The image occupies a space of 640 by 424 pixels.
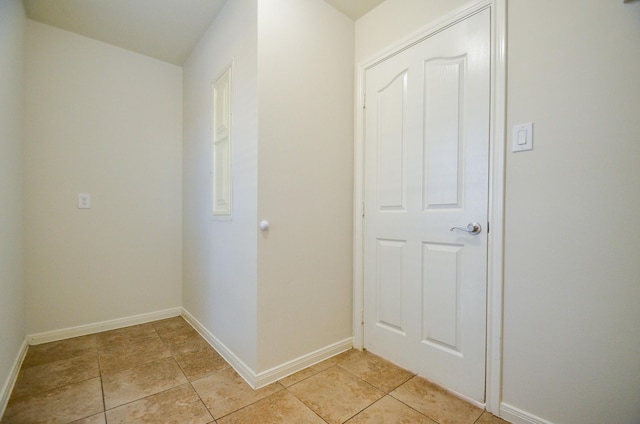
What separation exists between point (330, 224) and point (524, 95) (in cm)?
125

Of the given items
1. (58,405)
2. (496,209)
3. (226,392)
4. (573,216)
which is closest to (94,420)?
(58,405)

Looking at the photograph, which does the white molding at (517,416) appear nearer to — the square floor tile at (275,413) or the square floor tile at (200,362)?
the square floor tile at (275,413)

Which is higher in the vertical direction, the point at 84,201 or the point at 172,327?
the point at 84,201

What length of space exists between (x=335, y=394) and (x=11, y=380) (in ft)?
5.91

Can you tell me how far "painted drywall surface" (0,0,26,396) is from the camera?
4.81 feet

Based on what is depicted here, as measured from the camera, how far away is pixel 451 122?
151 cm

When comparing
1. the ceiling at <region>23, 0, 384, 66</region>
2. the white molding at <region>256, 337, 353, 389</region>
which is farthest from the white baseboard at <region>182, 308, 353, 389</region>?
the ceiling at <region>23, 0, 384, 66</region>

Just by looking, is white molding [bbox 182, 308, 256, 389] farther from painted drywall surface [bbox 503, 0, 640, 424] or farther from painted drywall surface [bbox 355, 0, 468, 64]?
painted drywall surface [bbox 355, 0, 468, 64]

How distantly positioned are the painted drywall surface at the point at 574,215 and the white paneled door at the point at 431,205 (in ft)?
0.49

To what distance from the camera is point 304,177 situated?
1.79 metres

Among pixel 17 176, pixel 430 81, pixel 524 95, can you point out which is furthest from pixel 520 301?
pixel 17 176

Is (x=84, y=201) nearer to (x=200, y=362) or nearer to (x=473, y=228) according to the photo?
(x=200, y=362)

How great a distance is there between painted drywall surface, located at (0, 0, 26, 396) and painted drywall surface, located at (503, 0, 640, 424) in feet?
8.38

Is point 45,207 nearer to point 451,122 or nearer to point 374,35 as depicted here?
point 374,35
